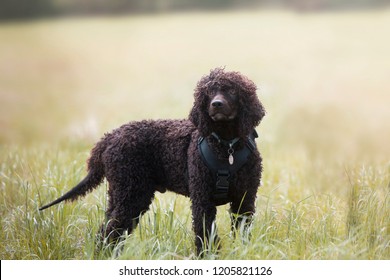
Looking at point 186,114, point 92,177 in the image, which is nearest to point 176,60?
point 186,114

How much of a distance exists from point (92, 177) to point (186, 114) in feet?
15.7

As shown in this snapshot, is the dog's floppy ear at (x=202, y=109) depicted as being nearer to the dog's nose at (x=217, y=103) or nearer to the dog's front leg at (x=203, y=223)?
the dog's nose at (x=217, y=103)

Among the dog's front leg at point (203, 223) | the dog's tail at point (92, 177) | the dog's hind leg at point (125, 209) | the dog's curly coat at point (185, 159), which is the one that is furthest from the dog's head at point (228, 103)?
the dog's tail at point (92, 177)

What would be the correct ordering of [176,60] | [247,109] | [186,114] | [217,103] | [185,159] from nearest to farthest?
[217,103]
[247,109]
[185,159]
[186,114]
[176,60]

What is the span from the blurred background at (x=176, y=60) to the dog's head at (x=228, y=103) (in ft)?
8.54

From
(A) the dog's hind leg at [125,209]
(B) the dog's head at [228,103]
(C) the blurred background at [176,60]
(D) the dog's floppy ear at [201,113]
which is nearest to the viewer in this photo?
(B) the dog's head at [228,103]

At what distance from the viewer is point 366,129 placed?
9336 mm

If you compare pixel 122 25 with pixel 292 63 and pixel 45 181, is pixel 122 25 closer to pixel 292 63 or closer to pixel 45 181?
pixel 292 63

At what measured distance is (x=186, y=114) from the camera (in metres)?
9.27

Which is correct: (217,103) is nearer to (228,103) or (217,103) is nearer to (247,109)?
(228,103)

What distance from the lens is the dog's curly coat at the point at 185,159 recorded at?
3992mm

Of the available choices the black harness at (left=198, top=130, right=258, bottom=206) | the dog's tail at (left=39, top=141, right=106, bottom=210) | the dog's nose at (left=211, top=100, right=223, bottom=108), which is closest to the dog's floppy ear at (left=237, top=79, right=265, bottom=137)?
the black harness at (left=198, top=130, right=258, bottom=206)

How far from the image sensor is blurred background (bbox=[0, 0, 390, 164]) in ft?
28.3

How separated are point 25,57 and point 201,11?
3388 mm
